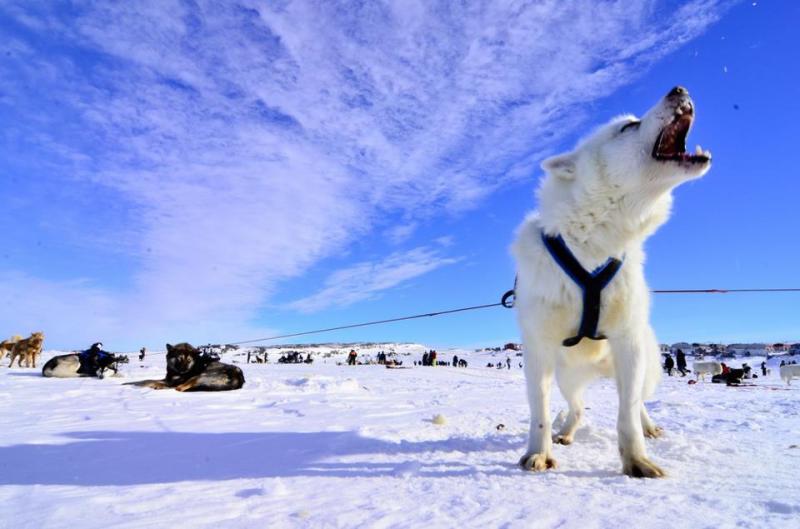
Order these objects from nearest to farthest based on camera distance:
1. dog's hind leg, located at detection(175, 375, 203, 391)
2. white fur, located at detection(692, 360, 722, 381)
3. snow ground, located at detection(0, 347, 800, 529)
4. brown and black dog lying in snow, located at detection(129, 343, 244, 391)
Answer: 1. snow ground, located at detection(0, 347, 800, 529)
2. dog's hind leg, located at detection(175, 375, 203, 391)
3. brown and black dog lying in snow, located at detection(129, 343, 244, 391)
4. white fur, located at detection(692, 360, 722, 381)

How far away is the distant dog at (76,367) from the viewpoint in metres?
13.2

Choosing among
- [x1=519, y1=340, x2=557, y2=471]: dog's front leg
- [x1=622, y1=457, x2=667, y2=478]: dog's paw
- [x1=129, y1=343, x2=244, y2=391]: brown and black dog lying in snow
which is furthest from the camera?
[x1=129, y1=343, x2=244, y2=391]: brown and black dog lying in snow

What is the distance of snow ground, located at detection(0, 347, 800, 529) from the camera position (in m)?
2.14

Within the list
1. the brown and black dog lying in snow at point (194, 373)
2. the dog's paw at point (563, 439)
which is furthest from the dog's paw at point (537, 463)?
the brown and black dog lying in snow at point (194, 373)

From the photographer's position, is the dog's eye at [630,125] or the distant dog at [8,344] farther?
the distant dog at [8,344]

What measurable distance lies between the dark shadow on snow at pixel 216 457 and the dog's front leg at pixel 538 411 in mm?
160

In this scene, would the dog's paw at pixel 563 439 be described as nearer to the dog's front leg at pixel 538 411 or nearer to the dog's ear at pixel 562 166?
the dog's front leg at pixel 538 411

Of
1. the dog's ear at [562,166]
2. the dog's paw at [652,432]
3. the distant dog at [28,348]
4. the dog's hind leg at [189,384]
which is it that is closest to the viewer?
the dog's ear at [562,166]

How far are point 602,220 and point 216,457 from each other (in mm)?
3190

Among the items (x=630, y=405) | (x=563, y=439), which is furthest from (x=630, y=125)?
(x=563, y=439)

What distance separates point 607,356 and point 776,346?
13377cm

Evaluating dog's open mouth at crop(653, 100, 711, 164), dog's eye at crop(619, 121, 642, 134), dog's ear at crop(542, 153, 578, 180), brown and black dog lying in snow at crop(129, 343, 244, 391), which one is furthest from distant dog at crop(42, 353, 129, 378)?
dog's open mouth at crop(653, 100, 711, 164)

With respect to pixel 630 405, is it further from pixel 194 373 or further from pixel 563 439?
pixel 194 373

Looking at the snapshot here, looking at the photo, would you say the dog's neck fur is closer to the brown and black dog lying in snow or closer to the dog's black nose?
the dog's black nose
